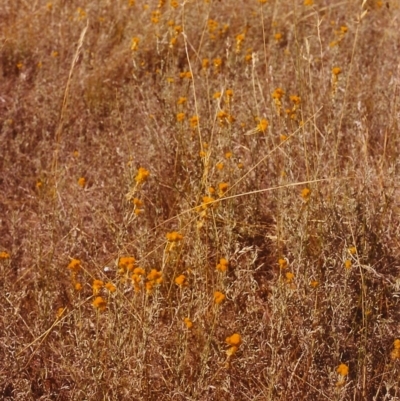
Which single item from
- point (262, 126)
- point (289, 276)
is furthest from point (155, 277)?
point (262, 126)

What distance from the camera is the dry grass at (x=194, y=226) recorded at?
5.84ft

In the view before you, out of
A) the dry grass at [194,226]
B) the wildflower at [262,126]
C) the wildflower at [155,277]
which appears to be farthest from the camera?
the wildflower at [262,126]

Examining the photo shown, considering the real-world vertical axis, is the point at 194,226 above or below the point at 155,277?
below

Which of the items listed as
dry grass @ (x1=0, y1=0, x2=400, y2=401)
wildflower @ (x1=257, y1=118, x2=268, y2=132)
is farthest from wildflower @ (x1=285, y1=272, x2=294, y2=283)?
wildflower @ (x1=257, y1=118, x2=268, y2=132)

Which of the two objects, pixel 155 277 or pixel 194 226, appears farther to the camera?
pixel 194 226

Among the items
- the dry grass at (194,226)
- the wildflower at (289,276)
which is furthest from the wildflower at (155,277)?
the wildflower at (289,276)

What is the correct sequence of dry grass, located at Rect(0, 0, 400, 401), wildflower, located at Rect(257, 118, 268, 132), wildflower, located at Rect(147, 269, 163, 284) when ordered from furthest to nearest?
wildflower, located at Rect(257, 118, 268, 132) < dry grass, located at Rect(0, 0, 400, 401) < wildflower, located at Rect(147, 269, 163, 284)

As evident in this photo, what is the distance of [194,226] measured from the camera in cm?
231

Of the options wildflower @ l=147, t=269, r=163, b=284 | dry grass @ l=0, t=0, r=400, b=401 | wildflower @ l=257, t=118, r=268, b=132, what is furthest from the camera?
wildflower @ l=257, t=118, r=268, b=132

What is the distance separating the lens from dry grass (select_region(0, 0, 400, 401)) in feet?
5.84

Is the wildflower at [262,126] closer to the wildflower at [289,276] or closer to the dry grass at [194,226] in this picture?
the dry grass at [194,226]

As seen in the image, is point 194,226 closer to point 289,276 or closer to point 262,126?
point 262,126

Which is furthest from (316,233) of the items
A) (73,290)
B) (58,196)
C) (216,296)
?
(58,196)

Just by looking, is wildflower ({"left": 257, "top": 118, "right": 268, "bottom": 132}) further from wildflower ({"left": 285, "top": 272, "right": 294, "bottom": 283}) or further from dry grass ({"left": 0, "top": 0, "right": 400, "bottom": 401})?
wildflower ({"left": 285, "top": 272, "right": 294, "bottom": 283})
